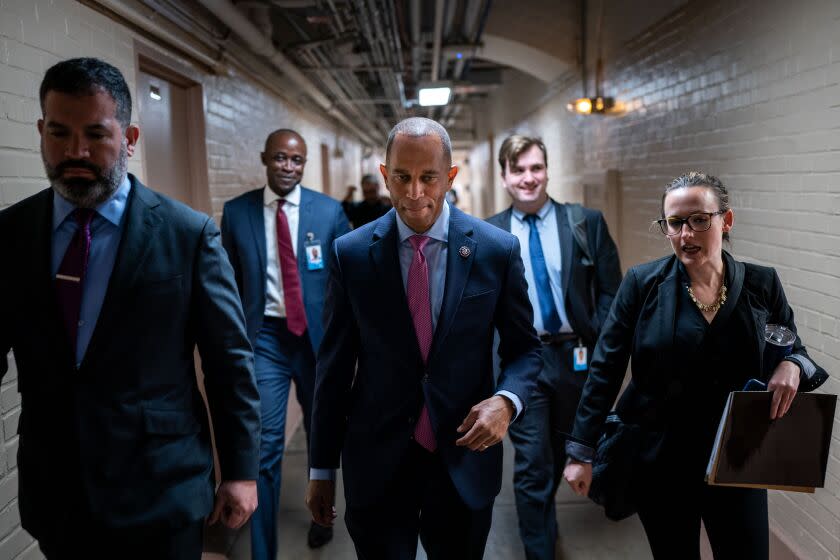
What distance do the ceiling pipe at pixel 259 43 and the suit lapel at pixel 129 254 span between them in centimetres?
256

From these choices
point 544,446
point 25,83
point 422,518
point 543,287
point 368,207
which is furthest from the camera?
point 368,207

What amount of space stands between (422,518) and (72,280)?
3.65 ft

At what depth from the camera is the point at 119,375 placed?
1.57 metres

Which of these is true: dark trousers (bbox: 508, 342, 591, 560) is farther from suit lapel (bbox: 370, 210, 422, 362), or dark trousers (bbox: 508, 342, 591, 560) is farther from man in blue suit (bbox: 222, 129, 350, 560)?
suit lapel (bbox: 370, 210, 422, 362)

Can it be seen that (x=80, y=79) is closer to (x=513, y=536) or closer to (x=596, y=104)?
(x=513, y=536)

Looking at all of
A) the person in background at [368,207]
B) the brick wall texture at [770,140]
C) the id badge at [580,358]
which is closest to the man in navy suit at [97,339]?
the id badge at [580,358]

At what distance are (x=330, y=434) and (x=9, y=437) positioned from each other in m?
1.08

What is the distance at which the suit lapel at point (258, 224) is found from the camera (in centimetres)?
327

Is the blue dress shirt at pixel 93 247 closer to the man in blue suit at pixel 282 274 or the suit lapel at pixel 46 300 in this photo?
the suit lapel at pixel 46 300

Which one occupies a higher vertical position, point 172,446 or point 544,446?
point 172,446

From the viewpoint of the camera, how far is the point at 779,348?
194 cm

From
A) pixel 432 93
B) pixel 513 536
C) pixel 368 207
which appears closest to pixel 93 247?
pixel 513 536

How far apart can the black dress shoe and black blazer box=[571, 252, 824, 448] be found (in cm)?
166

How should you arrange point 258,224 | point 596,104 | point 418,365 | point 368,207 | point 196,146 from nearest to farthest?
point 418,365 < point 258,224 < point 196,146 < point 596,104 < point 368,207
